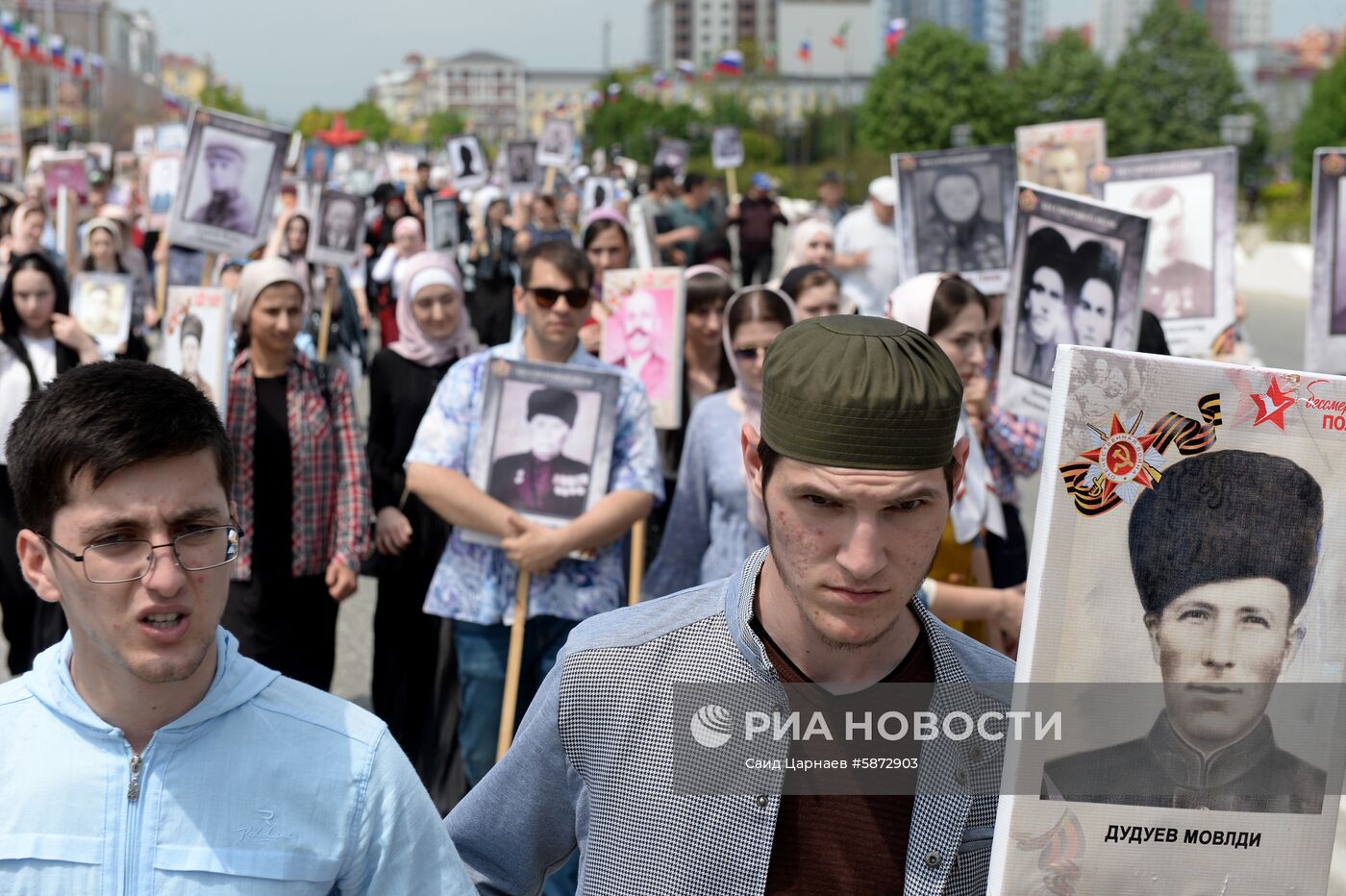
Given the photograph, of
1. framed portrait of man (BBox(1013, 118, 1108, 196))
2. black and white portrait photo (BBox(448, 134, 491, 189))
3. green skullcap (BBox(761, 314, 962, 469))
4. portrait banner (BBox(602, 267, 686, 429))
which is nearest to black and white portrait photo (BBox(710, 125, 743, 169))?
black and white portrait photo (BBox(448, 134, 491, 189))

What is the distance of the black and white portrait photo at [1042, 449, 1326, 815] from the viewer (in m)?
1.86

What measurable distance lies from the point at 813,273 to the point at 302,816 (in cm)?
400

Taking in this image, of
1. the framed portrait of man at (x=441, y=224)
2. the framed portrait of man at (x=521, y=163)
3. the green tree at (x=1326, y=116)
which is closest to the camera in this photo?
the framed portrait of man at (x=441, y=224)

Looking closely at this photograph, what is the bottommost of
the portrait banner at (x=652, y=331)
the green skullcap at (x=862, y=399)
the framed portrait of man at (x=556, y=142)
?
the portrait banner at (x=652, y=331)

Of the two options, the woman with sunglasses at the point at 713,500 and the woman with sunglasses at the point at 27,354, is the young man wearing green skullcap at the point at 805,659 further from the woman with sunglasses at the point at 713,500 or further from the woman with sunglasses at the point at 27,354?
the woman with sunglasses at the point at 27,354

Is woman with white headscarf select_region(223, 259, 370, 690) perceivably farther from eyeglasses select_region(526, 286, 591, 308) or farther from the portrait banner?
the portrait banner

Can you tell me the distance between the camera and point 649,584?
462 centimetres

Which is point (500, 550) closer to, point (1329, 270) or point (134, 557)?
point (134, 557)

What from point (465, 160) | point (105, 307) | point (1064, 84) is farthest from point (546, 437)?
point (1064, 84)

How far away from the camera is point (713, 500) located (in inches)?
177

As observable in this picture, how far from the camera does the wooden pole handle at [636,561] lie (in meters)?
5.32

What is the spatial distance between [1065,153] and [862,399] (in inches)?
280

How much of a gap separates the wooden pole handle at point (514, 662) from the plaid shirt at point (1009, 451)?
4.47 feet

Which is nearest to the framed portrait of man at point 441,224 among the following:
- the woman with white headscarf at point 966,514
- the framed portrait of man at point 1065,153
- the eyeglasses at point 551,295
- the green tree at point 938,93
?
the framed portrait of man at point 1065,153
